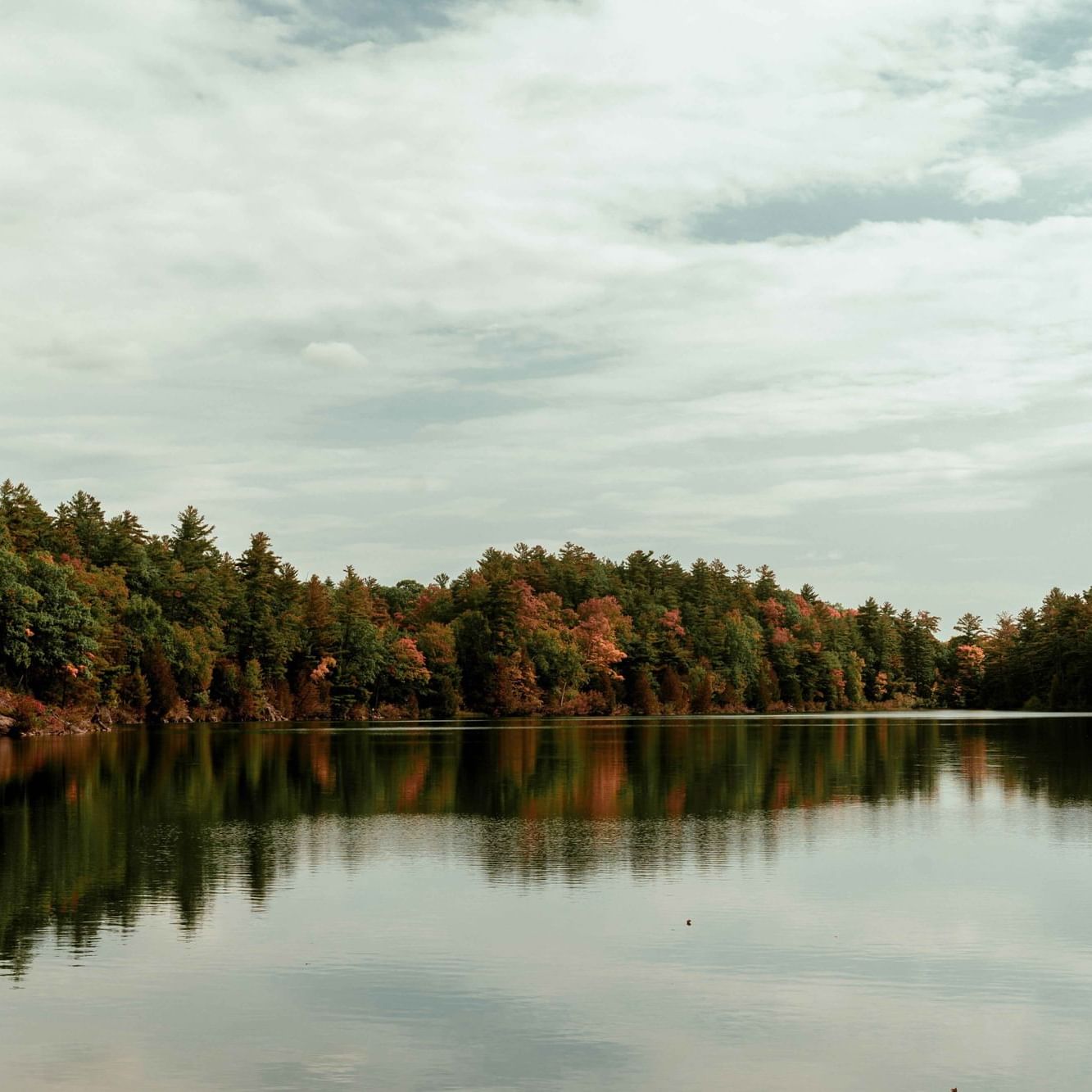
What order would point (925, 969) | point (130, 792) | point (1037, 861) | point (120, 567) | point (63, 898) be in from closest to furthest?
1. point (925, 969)
2. point (63, 898)
3. point (1037, 861)
4. point (130, 792)
5. point (120, 567)

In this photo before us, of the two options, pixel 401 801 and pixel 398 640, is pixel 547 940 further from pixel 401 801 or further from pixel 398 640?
pixel 398 640

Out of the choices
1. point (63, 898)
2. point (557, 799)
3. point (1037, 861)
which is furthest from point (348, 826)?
point (1037, 861)

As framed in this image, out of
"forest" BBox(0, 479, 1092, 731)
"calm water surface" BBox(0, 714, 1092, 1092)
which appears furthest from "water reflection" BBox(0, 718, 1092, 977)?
"forest" BBox(0, 479, 1092, 731)

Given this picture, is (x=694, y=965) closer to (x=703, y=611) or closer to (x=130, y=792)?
(x=130, y=792)

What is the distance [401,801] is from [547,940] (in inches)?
818

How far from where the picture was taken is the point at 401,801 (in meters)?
38.3

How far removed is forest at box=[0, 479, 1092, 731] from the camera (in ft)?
311

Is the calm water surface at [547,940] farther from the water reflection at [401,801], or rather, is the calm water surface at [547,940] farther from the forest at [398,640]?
the forest at [398,640]

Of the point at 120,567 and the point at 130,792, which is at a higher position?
the point at 120,567

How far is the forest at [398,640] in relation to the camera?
9481 centimetres

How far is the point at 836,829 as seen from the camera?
30.7 m

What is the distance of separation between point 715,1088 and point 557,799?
26.4 m

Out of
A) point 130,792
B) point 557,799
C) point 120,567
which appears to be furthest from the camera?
point 120,567

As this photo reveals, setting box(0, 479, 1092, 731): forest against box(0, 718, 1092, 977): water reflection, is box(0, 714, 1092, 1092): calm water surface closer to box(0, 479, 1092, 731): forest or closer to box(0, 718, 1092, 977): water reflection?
box(0, 718, 1092, 977): water reflection
